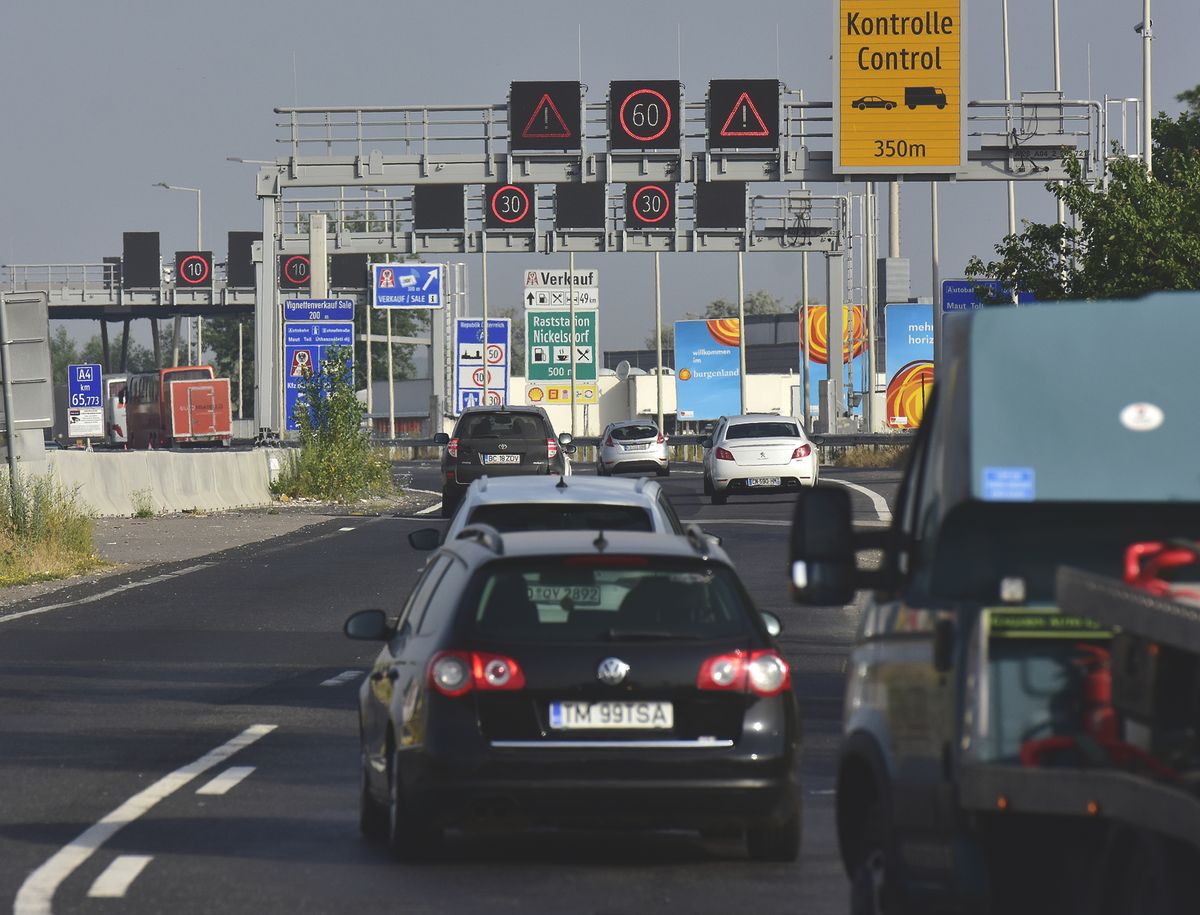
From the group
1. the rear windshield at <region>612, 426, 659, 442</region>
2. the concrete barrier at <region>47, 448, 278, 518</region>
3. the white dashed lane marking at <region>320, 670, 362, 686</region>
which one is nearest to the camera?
the white dashed lane marking at <region>320, 670, 362, 686</region>

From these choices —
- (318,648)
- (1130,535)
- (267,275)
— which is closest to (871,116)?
(267,275)

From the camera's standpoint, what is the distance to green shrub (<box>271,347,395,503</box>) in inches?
1858

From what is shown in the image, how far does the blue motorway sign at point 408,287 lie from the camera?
7381cm

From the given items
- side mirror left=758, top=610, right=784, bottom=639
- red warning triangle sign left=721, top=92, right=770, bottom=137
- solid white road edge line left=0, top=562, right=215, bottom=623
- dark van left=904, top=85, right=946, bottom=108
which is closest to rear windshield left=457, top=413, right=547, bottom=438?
dark van left=904, top=85, right=946, bottom=108

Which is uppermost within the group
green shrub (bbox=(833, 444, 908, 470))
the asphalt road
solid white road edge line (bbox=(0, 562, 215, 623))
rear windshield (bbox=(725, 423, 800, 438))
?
rear windshield (bbox=(725, 423, 800, 438))

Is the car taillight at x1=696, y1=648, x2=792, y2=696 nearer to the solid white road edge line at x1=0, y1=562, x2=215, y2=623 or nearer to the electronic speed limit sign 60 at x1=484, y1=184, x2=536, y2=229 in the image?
the solid white road edge line at x1=0, y1=562, x2=215, y2=623

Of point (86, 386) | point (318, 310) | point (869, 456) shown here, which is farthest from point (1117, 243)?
point (86, 386)

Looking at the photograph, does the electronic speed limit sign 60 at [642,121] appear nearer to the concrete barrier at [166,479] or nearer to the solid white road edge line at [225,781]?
the concrete barrier at [166,479]

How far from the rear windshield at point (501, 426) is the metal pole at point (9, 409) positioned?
967 centimetres

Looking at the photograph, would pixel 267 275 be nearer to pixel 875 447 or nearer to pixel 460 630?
pixel 875 447

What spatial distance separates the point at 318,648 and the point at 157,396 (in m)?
84.6

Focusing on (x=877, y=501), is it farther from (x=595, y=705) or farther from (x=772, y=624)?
(x=595, y=705)

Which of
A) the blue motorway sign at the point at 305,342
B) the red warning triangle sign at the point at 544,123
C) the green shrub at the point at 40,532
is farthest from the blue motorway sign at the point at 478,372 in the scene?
the green shrub at the point at 40,532

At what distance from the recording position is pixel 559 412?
134625mm
